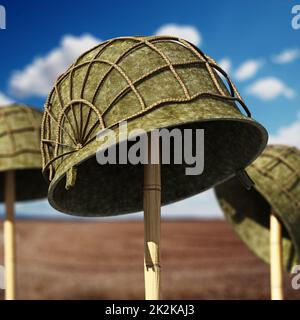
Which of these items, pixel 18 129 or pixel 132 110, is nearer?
pixel 132 110

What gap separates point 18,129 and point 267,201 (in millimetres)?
4349

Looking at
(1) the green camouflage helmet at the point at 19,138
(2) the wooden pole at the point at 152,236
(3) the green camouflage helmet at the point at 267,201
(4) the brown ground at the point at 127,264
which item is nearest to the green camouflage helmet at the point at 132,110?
(2) the wooden pole at the point at 152,236

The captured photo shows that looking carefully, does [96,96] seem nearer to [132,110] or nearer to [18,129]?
[132,110]

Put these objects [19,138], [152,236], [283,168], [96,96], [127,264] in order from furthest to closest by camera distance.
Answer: [127,264] < [19,138] < [283,168] < [152,236] < [96,96]

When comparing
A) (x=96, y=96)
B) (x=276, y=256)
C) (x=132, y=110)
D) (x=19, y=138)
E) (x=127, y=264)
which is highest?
(x=19, y=138)

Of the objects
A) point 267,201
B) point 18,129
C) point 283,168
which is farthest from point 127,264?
point 283,168

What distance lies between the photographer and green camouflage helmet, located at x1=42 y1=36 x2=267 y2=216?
4.91 metres

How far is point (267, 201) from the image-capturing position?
29.1 feet

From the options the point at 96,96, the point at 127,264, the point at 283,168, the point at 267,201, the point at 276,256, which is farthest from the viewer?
the point at 127,264

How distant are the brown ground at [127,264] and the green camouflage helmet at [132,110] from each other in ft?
37.3

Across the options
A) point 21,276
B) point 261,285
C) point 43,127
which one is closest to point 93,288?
point 21,276

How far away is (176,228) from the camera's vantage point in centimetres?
4084

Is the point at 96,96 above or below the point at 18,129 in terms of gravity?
below
